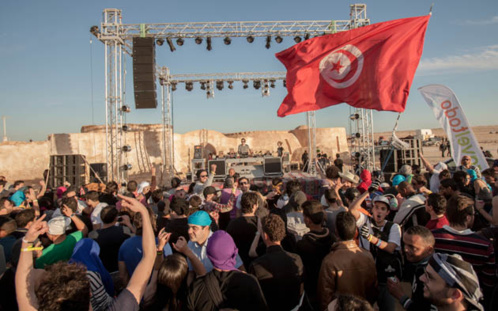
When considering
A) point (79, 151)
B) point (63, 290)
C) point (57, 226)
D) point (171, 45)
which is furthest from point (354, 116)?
point (79, 151)

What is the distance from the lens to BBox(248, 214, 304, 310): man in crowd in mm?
2525

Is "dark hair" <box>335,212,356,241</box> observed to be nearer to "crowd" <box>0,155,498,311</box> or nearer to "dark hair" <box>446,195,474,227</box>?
"crowd" <box>0,155,498,311</box>

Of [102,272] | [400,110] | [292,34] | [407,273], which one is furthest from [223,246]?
[292,34]

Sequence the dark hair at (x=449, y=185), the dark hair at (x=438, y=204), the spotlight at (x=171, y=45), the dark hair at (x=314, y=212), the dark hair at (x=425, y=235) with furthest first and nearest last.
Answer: the spotlight at (x=171, y=45) → the dark hair at (x=449, y=185) → the dark hair at (x=438, y=204) → the dark hair at (x=314, y=212) → the dark hair at (x=425, y=235)

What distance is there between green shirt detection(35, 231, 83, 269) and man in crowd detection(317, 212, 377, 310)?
8.52 feet

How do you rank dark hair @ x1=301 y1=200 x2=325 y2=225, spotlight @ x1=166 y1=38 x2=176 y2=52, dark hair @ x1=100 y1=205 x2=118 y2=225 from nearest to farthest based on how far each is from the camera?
1. dark hair @ x1=301 y1=200 x2=325 y2=225
2. dark hair @ x1=100 y1=205 x2=118 y2=225
3. spotlight @ x1=166 y1=38 x2=176 y2=52

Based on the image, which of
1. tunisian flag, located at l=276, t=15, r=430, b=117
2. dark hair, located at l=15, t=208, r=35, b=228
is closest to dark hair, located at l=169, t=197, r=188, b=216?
dark hair, located at l=15, t=208, r=35, b=228

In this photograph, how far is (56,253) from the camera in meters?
3.06

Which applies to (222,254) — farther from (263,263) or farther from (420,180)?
(420,180)

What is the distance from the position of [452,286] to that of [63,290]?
6.73ft

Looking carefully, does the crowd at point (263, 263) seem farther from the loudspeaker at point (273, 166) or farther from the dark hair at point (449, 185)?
the loudspeaker at point (273, 166)

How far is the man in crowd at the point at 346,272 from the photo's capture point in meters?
2.46

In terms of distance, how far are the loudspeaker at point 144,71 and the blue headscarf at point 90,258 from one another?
11.5m

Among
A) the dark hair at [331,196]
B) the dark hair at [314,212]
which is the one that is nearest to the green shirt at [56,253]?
the dark hair at [314,212]
